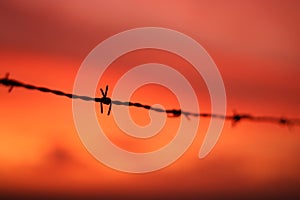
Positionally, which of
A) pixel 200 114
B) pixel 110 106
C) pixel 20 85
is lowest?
pixel 20 85

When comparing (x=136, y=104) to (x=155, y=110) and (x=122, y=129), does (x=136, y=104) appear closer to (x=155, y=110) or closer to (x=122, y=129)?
(x=155, y=110)

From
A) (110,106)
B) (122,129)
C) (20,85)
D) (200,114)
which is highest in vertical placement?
(122,129)

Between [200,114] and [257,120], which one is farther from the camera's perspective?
[257,120]

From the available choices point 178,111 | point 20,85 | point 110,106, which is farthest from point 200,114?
point 20,85

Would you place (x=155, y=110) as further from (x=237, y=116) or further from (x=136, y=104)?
(x=237, y=116)

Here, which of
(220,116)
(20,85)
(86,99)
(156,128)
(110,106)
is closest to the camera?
(20,85)

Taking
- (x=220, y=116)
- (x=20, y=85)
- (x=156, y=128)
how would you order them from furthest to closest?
(x=156, y=128) → (x=220, y=116) → (x=20, y=85)

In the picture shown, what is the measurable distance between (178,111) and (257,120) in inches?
54.9

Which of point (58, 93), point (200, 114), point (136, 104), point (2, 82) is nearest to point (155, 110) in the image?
point (136, 104)

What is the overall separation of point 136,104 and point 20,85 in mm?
1569

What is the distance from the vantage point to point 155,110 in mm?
6488

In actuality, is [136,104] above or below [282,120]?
below

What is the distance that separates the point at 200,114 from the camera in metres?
7.12

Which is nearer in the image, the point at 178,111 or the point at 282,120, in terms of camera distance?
the point at 178,111
